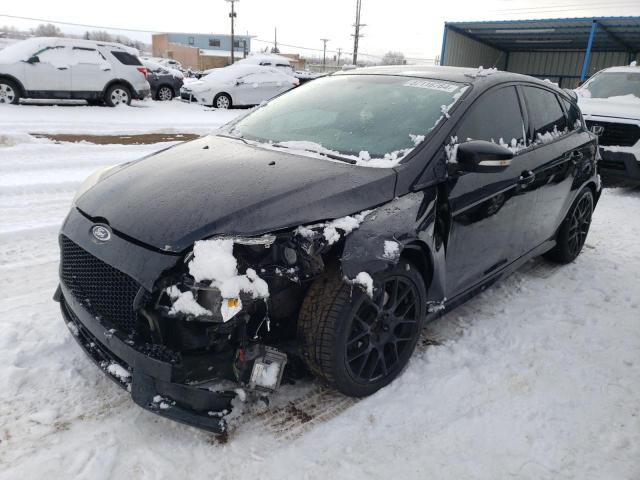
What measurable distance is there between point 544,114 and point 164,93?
15.7 metres

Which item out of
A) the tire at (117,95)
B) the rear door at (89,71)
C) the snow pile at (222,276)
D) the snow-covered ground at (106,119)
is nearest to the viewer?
the snow pile at (222,276)

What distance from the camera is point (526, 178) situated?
3520 mm

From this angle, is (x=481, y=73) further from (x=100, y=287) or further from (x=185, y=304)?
(x=100, y=287)

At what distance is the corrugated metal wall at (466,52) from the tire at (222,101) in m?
9.95

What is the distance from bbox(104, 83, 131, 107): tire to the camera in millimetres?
12946

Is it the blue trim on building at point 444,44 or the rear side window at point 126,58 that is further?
→ the blue trim on building at point 444,44

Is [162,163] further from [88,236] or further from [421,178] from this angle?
[421,178]

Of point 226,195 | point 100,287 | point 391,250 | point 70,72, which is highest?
point 70,72

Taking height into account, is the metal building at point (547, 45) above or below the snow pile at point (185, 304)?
above

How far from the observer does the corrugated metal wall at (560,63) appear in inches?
933

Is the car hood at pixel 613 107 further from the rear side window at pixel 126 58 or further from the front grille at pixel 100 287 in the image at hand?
the rear side window at pixel 126 58

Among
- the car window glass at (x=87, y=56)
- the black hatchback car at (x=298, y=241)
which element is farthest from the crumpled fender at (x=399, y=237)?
the car window glass at (x=87, y=56)

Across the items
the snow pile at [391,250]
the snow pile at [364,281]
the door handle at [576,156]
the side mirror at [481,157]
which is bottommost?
the snow pile at [364,281]

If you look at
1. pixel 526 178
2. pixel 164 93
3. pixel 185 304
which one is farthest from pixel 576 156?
pixel 164 93
